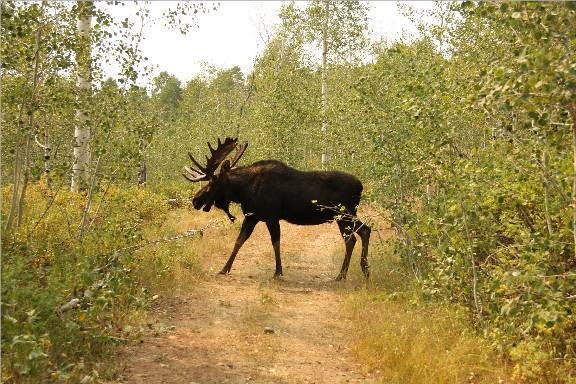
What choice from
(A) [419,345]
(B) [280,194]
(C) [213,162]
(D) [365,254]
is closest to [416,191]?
(D) [365,254]

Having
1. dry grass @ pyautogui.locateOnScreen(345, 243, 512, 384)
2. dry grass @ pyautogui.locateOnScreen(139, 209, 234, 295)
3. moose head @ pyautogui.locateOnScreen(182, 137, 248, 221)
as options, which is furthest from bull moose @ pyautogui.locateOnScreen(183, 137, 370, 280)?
dry grass @ pyautogui.locateOnScreen(345, 243, 512, 384)

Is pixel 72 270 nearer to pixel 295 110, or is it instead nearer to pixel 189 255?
pixel 189 255

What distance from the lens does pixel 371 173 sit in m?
11.3

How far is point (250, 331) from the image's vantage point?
25.6ft

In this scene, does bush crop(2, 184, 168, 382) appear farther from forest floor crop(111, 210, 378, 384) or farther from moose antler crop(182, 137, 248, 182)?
moose antler crop(182, 137, 248, 182)

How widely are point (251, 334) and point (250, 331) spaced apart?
0.11 meters

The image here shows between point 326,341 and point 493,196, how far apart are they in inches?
127

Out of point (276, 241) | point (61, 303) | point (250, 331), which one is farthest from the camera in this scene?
point (276, 241)

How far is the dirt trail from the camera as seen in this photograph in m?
6.29

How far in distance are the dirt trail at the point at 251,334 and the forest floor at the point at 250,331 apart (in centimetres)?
1

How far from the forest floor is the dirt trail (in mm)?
12

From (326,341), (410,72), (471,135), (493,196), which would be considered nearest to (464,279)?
(493,196)

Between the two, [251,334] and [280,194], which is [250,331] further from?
[280,194]

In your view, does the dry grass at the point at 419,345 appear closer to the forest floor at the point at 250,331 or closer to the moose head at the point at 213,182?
the forest floor at the point at 250,331
